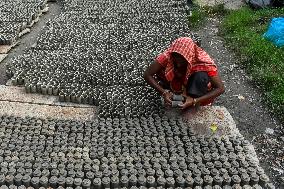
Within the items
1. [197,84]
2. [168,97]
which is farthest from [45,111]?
[197,84]

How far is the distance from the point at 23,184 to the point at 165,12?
658 cm

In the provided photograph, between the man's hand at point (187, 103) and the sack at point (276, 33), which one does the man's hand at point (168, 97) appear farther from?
the sack at point (276, 33)

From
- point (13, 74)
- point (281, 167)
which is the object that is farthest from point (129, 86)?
point (281, 167)

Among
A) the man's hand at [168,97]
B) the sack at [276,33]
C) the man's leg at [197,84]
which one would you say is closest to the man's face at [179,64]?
the man's leg at [197,84]

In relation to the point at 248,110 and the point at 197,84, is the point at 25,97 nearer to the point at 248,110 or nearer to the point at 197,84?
the point at 197,84

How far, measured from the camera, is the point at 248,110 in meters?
6.36

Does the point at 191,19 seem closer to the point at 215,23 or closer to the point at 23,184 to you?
the point at 215,23

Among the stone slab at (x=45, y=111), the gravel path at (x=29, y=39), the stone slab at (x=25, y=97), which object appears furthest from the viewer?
the gravel path at (x=29, y=39)

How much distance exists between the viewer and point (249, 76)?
7406 millimetres

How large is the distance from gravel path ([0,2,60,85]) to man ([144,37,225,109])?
9.45 ft

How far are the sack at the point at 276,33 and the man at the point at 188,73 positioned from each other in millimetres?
3614

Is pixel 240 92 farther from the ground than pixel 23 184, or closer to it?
closer to it

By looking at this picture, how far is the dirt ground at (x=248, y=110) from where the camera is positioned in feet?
17.4

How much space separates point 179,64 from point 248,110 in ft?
5.66
